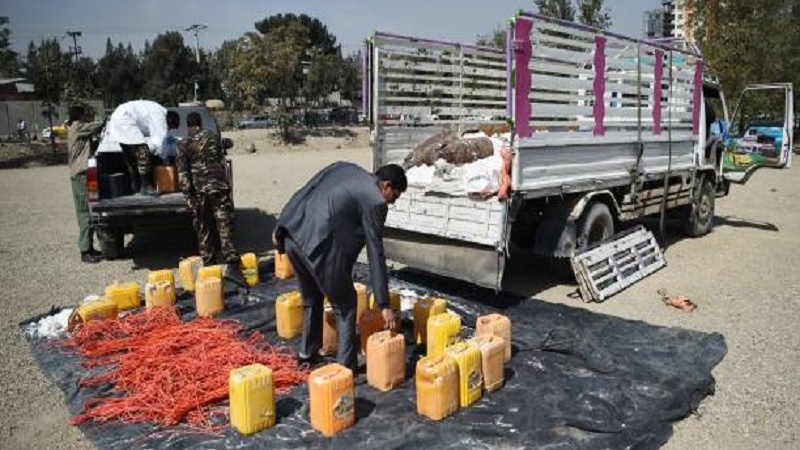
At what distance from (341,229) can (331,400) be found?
1.08m

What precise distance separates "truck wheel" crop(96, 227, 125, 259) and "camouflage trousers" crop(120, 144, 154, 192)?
647 millimetres

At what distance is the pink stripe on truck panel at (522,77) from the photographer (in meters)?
5.66

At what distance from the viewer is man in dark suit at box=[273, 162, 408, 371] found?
3.99 metres

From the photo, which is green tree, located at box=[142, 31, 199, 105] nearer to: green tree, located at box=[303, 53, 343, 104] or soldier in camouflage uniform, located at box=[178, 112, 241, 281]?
green tree, located at box=[303, 53, 343, 104]

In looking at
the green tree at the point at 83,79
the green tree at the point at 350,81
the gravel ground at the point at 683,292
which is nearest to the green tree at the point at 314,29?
the green tree at the point at 350,81

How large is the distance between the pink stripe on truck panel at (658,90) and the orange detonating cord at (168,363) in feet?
18.4

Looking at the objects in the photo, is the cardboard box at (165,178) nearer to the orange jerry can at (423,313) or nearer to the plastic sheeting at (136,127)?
the plastic sheeting at (136,127)

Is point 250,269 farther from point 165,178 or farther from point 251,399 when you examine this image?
point 251,399

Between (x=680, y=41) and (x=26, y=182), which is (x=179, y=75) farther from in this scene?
(x=680, y=41)

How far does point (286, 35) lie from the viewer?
34.7m

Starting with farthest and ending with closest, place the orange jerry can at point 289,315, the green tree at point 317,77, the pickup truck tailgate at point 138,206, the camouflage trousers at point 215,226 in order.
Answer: the green tree at point 317,77
the pickup truck tailgate at point 138,206
the camouflage trousers at point 215,226
the orange jerry can at point 289,315

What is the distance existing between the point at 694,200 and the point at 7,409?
905cm

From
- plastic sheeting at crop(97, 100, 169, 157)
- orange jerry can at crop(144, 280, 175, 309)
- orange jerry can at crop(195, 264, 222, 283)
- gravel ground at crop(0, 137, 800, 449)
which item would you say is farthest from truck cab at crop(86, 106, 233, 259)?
orange jerry can at crop(144, 280, 175, 309)

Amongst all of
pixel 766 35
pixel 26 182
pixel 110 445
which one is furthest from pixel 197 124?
pixel 766 35
